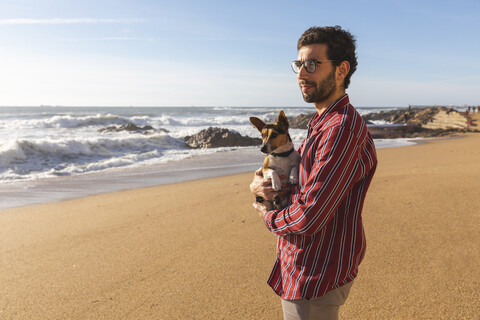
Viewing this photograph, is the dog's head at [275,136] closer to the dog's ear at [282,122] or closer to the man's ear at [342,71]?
the dog's ear at [282,122]

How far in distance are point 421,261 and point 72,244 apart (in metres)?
4.48

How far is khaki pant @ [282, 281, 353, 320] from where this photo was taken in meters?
1.85

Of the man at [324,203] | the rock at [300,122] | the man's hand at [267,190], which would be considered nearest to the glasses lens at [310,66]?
the man at [324,203]

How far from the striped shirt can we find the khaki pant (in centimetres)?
5

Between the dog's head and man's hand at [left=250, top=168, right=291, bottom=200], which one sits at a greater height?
the dog's head

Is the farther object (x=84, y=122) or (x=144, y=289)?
(x=84, y=122)

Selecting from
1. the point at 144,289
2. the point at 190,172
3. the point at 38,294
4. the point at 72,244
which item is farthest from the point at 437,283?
the point at 190,172

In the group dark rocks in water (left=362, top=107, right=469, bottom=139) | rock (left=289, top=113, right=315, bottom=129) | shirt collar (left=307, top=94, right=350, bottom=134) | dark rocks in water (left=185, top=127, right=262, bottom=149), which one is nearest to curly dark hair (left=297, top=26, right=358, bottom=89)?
shirt collar (left=307, top=94, right=350, bottom=134)

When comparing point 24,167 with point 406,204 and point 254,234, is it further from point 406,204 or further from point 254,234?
point 406,204

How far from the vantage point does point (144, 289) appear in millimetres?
3939

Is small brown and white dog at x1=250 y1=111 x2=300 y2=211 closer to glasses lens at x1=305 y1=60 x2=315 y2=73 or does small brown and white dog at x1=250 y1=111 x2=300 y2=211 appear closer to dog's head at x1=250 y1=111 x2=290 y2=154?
dog's head at x1=250 y1=111 x2=290 y2=154

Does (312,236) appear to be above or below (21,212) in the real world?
above

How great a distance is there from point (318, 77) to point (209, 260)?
3246 millimetres

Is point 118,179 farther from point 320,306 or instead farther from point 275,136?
point 320,306
